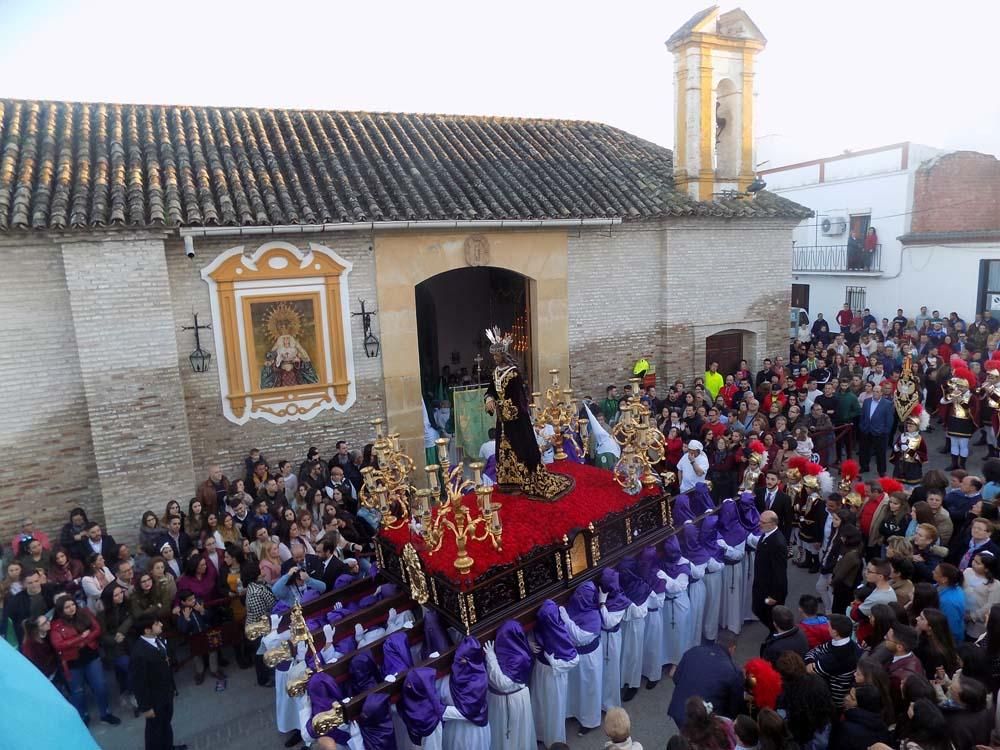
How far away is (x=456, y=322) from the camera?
59.1 feet

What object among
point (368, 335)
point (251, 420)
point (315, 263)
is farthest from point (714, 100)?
point (251, 420)

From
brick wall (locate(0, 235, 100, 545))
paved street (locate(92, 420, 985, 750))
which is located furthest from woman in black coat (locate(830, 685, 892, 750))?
brick wall (locate(0, 235, 100, 545))

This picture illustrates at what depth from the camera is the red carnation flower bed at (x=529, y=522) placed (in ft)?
20.5

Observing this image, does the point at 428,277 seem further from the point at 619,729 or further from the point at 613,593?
the point at 619,729

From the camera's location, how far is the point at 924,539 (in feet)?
20.2

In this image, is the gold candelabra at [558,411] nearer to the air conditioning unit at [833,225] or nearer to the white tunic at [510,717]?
the white tunic at [510,717]

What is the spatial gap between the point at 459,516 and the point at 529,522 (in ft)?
3.85

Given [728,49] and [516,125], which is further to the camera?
[516,125]

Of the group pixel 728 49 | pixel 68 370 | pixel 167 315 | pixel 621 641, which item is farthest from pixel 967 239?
pixel 68 370

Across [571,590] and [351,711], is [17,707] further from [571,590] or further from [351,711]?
[571,590]

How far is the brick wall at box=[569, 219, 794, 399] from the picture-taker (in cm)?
1343

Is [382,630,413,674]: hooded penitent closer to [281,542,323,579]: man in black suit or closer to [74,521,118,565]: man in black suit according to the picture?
[281,542,323,579]: man in black suit

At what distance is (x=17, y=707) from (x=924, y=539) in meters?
6.76

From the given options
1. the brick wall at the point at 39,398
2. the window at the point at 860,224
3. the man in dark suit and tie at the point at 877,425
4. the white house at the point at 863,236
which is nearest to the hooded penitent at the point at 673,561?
the man in dark suit and tie at the point at 877,425
